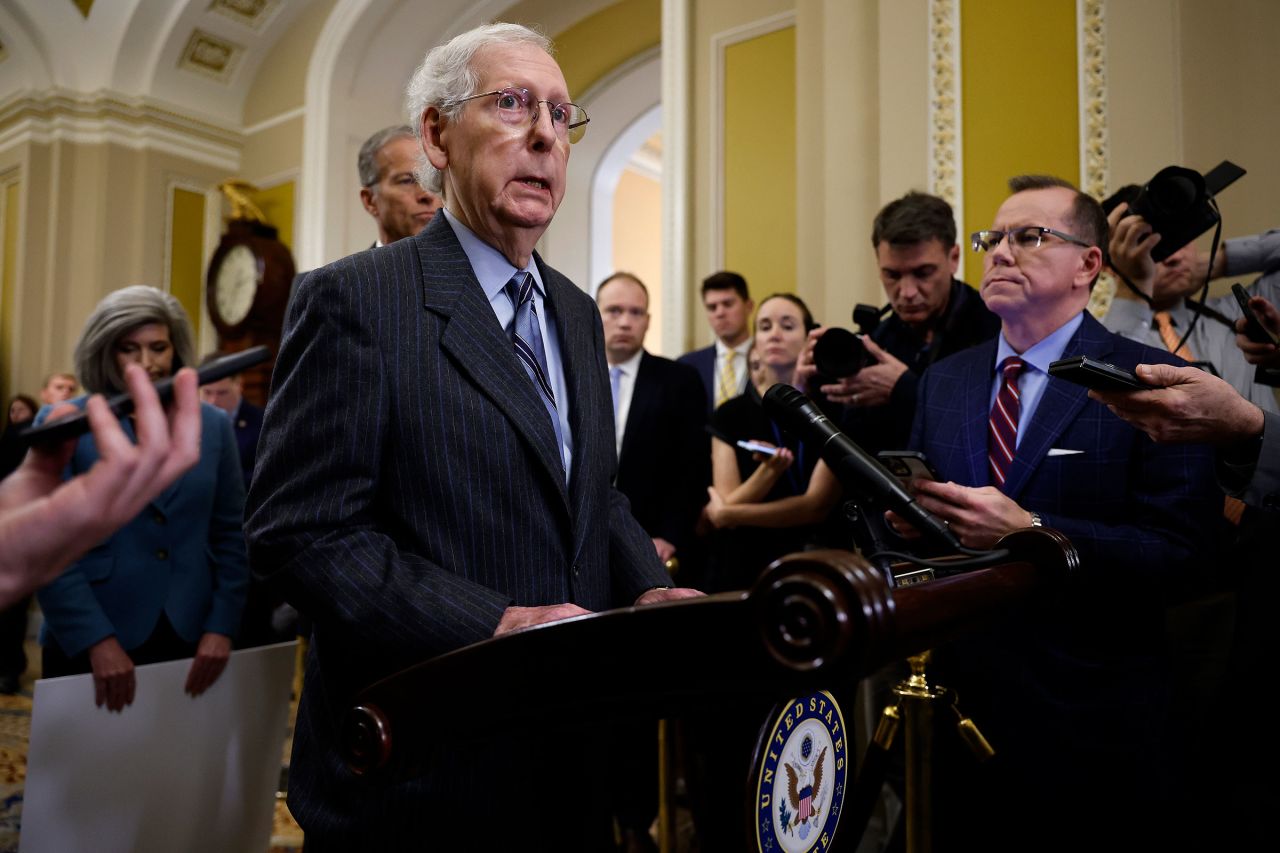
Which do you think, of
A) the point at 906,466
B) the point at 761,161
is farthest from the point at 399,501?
the point at 761,161

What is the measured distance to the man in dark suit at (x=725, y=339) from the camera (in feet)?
12.6

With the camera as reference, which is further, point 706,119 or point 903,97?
point 706,119


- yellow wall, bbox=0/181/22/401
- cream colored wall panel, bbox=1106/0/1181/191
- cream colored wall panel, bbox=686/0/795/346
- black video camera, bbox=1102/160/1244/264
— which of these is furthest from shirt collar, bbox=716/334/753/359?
yellow wall, bbox=0/181/22/401

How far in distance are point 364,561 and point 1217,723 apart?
6.10 ft

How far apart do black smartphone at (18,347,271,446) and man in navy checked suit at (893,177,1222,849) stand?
99 cm

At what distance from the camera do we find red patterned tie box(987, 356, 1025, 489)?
1.62 meters

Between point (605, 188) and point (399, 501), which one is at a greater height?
point (605, 188)

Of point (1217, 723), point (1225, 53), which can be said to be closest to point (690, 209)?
point (1225, 53)

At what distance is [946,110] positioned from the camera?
3324 millimetres

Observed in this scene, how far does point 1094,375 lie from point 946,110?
2.46 meters

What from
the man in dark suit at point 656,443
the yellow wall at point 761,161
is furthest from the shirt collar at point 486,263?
the yellow wall at point 761,161

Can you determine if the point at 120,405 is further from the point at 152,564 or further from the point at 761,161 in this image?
the point at 761,161

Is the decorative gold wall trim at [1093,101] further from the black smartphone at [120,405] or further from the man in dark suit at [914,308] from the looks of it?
the black smartphone at [120,405]

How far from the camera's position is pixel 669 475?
2967 millimetres
